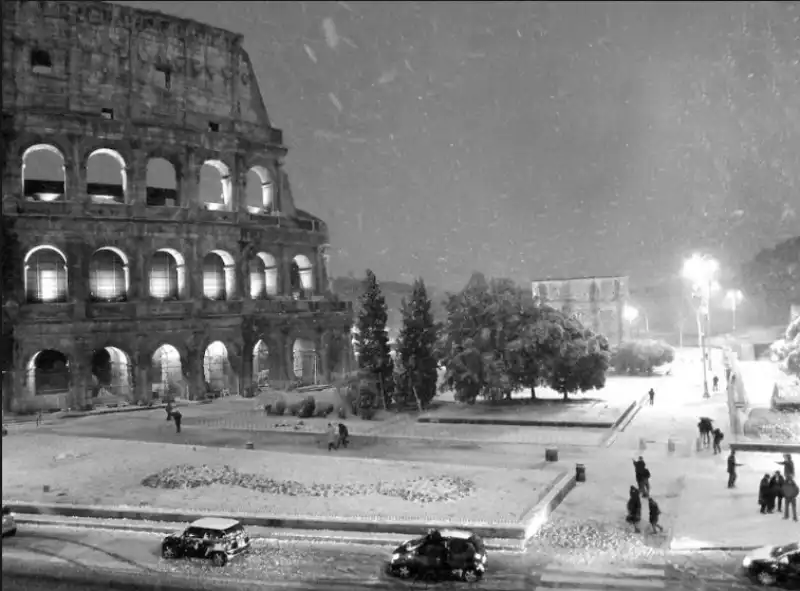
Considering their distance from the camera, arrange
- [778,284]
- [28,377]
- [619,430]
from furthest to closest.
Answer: [778,284], [28,377], [619,430]

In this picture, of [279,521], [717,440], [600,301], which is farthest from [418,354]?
[600,301]

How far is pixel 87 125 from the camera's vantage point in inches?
1762

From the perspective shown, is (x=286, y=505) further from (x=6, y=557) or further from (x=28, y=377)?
(x=28, y=377)

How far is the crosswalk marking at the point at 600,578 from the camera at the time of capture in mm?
15258

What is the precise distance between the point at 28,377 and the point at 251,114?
2315 cm

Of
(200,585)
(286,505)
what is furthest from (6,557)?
(286,505)

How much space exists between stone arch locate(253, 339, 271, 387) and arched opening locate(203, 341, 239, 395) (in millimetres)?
→ 2455

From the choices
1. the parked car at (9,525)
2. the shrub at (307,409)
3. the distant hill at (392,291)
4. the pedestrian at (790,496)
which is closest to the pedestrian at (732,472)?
the pedestrian at (790,496)

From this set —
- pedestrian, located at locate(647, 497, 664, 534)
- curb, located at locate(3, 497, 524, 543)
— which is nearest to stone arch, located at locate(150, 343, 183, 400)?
curb, located at locate(3, 497, 524, 543)

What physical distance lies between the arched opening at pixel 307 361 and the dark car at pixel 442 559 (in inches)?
1429

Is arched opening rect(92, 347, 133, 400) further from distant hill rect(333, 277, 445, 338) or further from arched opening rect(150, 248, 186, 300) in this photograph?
distant hill rect(333, 277, 445, 338)

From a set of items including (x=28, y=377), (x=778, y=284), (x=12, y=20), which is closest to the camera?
(x=28, y=377)

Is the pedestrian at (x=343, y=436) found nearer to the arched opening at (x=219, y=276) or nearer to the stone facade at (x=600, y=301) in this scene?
the arched opening at (x=219, y=276)

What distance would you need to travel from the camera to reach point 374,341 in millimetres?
42812
